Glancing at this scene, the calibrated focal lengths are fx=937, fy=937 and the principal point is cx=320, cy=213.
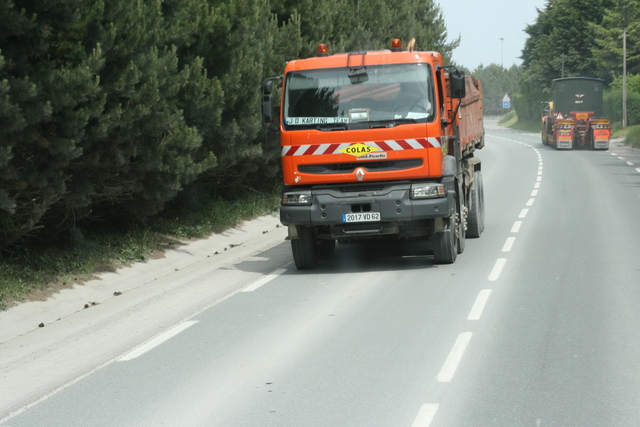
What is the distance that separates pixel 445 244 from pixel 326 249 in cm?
226

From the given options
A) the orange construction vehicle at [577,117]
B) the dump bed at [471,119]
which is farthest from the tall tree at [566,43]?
the dump bed at [471,119]

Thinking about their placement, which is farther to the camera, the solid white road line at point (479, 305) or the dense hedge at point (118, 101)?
the dense hedge at point (118, 101)

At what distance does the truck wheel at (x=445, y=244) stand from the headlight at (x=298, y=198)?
176cm

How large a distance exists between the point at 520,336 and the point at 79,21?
5.99m

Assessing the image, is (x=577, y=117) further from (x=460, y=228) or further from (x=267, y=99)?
(x=267, y=99)

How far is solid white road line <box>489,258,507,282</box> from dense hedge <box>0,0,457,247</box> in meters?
4.53

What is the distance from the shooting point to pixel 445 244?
12.5 metres

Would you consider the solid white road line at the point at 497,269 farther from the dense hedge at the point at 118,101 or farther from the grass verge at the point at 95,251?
the grass verge at the point at 95,251

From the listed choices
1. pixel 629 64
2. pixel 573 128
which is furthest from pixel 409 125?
pixel 629 64

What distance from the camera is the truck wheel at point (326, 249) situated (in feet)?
46.0

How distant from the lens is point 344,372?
7.26 meters

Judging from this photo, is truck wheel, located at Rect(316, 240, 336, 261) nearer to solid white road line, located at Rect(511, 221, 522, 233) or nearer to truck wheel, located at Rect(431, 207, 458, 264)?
truck wheel, located at Rect(431, 207, 458, 264)

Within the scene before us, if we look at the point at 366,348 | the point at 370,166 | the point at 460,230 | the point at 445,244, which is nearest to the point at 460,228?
the point at 460,230

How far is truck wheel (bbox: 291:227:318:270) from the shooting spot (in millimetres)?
12836
